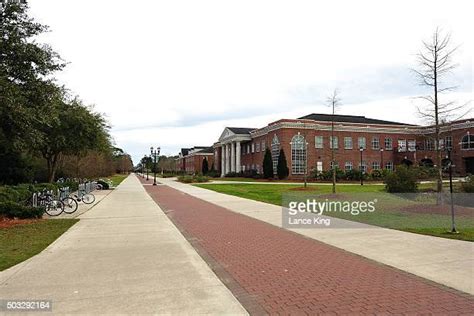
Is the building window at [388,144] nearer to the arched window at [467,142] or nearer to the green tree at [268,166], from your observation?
the arched window at [467,142]

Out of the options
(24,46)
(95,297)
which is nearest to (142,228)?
(95,297)

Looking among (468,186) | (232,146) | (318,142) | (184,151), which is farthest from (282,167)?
(184,151)

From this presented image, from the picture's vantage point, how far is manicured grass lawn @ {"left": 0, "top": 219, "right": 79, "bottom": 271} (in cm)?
841

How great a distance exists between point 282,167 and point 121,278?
50241mm

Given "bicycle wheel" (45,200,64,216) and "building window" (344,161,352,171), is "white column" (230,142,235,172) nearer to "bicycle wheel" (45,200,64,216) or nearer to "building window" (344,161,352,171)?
"building window" (344,161,352,171)

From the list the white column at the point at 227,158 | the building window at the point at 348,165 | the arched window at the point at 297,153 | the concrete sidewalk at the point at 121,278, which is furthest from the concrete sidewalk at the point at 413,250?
the white column at the point at 227,158

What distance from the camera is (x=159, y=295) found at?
5.61 metres

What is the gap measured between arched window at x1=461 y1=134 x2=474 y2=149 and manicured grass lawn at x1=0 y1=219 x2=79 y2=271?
56396 millimetres

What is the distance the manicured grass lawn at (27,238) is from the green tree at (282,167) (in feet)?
141

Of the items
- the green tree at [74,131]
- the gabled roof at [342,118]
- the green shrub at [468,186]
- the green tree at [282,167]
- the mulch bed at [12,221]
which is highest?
the gabled roof at [342,118]

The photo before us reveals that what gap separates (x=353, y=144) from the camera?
62688 millimetres

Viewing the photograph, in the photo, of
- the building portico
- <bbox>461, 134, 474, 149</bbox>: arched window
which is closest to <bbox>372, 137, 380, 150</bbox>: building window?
<bbox>461, 134, 474, 149</bbox>: arched window

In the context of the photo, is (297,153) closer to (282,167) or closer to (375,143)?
(282,167)

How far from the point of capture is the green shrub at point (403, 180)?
1995 cm
